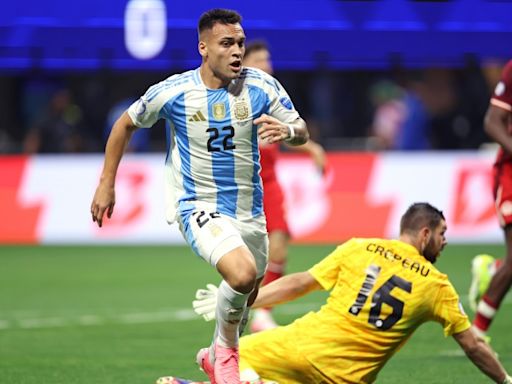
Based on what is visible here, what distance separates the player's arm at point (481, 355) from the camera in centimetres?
729

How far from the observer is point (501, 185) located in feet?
33.3

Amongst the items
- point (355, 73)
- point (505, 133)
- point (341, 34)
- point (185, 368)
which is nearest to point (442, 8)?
point (341, 34)

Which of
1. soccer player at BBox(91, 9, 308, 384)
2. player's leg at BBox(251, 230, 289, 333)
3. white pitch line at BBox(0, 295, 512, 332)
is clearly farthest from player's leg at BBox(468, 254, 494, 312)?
soccer player at BBox(91, 9, 308, 384)

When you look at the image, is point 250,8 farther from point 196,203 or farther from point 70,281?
point 196,203

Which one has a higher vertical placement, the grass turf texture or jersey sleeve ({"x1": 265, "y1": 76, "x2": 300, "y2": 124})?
jersey sleeve ({"x1": 265, "y1": 76, "x2": 300, "y2": 124})

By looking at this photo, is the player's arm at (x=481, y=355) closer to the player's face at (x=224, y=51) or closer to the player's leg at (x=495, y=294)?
the player's face at (x=224, y=51)

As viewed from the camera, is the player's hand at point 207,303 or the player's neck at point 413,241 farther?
the player's hand at point 207,303

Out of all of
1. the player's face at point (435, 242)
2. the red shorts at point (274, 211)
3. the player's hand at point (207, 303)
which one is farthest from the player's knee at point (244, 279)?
the red shorts at point (274, 211)

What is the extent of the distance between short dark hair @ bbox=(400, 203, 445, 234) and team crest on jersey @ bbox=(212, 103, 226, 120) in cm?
129

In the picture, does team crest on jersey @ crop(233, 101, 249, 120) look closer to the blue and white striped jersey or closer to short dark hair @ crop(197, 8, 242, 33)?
Result: the blue and white striped jersey

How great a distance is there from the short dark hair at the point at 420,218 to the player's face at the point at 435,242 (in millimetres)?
34

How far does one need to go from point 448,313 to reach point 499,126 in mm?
2903

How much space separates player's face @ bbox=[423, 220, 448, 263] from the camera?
7391 millimetres

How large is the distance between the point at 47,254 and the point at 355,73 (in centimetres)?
779
